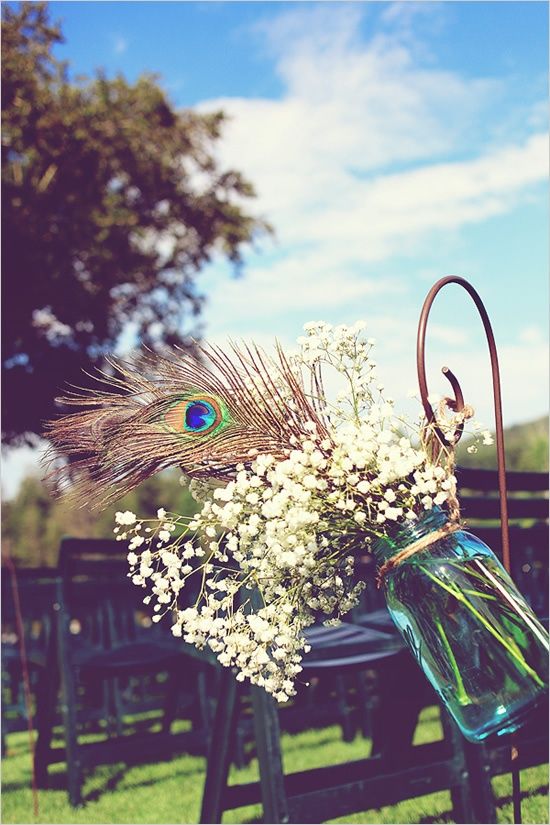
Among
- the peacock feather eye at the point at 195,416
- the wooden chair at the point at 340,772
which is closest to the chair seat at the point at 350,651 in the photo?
the wooden chair at the point at 340,772

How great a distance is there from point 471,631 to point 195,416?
0.64 meters

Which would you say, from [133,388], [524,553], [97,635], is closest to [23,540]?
[97,635]

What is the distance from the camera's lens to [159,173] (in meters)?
9.45

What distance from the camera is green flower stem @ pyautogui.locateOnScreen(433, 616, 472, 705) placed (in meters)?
1.36

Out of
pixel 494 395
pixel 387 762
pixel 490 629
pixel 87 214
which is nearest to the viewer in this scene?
pixel 490 629

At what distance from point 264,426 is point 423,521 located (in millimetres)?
339

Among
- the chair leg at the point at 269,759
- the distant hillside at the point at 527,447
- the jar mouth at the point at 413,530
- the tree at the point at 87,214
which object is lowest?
the chair leg at the point at 269,759

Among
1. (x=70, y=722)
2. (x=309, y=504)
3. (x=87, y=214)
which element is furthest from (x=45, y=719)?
(x=87, y=214)

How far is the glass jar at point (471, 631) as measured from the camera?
52.6 inches

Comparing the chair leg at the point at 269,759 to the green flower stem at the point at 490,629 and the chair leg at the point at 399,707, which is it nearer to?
the chair leg at the point at 399,707

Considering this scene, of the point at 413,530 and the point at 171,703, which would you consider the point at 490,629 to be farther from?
the point at 171,703

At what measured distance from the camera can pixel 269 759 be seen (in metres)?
2.62

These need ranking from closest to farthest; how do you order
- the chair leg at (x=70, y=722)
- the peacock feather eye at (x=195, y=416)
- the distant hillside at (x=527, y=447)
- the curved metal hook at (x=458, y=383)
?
the curved metal hook at (x=458, y=383), the peacock feather eye at (x=195, y=416), the chair leg at (x=70, y=722), the distant hillside at (x=527, y=447)

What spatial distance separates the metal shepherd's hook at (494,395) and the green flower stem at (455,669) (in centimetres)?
25
